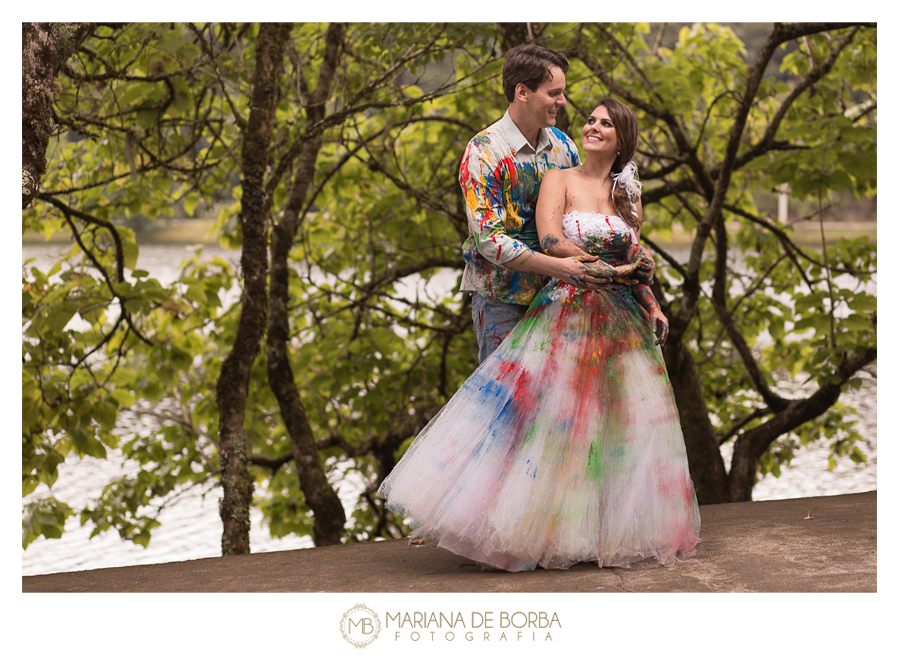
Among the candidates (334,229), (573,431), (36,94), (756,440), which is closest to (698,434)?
(756,440)

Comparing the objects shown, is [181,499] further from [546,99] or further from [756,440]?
[546,99]

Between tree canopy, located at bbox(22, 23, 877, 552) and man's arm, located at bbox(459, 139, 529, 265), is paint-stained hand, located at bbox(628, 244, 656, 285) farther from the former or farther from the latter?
tree canopy, located at bbox(22, 23, 877, 552)

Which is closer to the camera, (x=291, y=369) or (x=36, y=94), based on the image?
(x=36, y=94)

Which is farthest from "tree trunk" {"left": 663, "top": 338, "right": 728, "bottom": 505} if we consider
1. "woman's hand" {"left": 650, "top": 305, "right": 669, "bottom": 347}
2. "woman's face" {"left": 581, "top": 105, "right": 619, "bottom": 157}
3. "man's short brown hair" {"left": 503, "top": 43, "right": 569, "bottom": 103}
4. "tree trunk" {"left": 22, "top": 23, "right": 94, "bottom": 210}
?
"tree trunk" {"left": 22, "top": 23, "right": 94, "bottom": 210}

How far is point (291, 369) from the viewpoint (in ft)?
16.4

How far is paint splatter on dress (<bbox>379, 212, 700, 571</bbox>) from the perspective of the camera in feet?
8.68

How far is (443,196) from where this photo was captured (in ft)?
18.4

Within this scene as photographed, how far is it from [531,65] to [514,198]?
1.48 feet

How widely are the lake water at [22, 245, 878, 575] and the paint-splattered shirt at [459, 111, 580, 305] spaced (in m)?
3.69

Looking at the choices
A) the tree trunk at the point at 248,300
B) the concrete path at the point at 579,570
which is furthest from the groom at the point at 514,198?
the tree trunk at the point at 248,300

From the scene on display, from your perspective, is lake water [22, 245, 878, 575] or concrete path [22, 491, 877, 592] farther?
lake water [22, 245, 878, 575]
